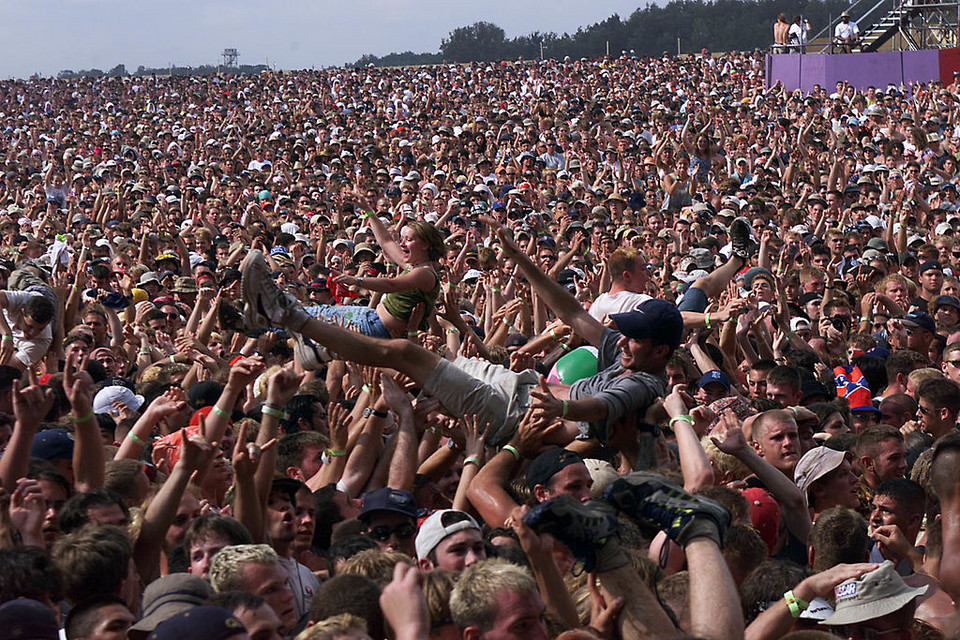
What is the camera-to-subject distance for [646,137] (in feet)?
82.2

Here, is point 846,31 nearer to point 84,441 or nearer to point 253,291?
point 253,291

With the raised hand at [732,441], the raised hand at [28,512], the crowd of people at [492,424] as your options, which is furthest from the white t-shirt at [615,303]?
the raised hand at [28,512]

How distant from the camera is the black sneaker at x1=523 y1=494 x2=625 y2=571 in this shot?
3350 millimetres

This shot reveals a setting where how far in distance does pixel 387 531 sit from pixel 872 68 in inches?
1071

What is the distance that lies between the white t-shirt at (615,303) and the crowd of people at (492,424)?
0.04 metres

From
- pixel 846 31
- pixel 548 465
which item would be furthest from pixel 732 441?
pixel 846 31

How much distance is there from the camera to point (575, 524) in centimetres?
335

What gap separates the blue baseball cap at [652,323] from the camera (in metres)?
5.35

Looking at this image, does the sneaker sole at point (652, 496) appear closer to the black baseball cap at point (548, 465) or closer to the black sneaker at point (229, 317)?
the black baseball cap at point (548, 465)

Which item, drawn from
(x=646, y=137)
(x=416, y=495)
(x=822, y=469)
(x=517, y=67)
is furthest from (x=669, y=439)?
(x=517, y=67)

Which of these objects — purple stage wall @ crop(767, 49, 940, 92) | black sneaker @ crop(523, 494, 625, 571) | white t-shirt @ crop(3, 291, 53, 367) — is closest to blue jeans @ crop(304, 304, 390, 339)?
white t-shirt @ crop(3, 291, 53, 367)

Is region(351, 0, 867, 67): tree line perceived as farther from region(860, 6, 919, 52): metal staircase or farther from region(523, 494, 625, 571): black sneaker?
region(523, 494, 625, 571): black sneaker

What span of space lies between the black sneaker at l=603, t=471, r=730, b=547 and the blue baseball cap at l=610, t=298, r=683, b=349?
1753 mm

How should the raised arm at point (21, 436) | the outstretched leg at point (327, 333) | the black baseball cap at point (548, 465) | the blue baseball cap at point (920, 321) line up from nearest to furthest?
the black baseball cap at point (548, 465) < the raised arm at point (21, 436) < the outstretched leg at point (327, 333) < the blue baseball cap at point (920, 321)
